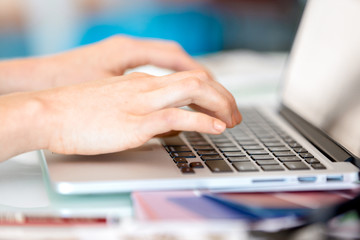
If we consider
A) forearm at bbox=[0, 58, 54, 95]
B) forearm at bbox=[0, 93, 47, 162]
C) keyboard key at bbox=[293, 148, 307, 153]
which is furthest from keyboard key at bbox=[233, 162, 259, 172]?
forearm at bbox=[0, 58, 54, 95]

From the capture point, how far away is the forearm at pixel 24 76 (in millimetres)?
892

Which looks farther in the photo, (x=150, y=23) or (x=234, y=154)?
(x=150, y=23)

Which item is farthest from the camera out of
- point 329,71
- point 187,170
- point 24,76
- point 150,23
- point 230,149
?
point 150,23

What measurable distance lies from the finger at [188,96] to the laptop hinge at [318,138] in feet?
0.52

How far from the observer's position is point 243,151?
0.67m

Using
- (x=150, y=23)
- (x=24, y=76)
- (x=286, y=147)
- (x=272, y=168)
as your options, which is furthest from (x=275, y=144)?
(x=150, y=23)

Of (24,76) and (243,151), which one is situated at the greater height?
(24,76)

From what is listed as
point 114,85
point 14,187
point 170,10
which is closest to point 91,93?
point 114,85

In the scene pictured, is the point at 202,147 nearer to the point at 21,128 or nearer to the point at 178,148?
the point at 178,148

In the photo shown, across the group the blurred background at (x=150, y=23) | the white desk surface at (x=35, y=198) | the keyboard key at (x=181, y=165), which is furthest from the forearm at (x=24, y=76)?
the blurred background at (x=150, y=23)

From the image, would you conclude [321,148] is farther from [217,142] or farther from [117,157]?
[117,157]

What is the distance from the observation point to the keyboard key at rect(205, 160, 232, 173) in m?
0.58

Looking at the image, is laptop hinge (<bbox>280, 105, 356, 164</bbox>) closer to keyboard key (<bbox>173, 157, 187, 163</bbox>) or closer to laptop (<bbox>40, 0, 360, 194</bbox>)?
laptop (<bbox>40, 0, 360, 194</bbox>)

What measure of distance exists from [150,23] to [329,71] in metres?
2.71
